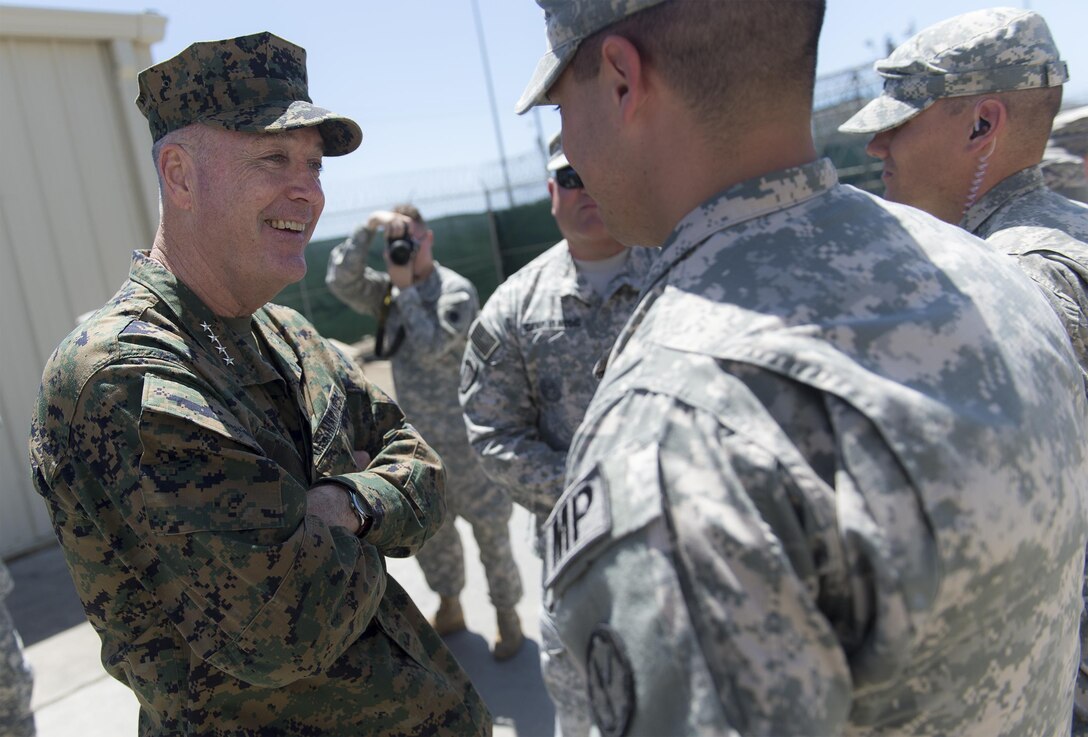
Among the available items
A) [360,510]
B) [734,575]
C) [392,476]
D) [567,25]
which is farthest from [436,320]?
[734,575]

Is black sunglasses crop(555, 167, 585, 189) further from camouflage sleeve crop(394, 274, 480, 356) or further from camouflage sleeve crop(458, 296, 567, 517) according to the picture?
camouflage sleeve crop(394, 274, 480, 356)

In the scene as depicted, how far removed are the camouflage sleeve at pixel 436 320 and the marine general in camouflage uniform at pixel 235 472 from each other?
2370mm

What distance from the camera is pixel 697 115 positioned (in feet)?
3.47

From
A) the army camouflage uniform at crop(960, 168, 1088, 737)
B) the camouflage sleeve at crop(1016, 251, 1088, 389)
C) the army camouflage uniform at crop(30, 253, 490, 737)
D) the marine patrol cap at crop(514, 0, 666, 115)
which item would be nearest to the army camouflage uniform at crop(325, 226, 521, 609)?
the army camouflage uniform at crop(30, 253, 490, 737)

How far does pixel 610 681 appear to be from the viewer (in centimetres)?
86

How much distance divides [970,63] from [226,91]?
184 cm

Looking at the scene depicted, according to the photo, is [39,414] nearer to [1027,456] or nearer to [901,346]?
[901,346]

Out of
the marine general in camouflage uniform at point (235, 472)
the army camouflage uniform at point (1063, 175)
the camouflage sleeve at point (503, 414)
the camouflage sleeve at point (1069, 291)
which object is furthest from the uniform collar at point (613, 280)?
the army camouflage uniform at point (1063, 175)

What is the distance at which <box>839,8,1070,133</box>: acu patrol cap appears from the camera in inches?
82.7

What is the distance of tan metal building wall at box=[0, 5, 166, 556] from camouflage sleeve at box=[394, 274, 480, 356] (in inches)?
112

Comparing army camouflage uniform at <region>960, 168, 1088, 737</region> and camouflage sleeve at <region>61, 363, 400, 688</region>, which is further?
army camouflage uniform at <region>960, 168, 1088, 737</region>

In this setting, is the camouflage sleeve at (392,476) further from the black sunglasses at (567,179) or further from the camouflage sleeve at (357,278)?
the camouflage sleeve at (357,278)

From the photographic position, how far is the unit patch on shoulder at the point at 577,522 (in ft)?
2.86

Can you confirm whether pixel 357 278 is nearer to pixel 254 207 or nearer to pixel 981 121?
pixel 254 207
